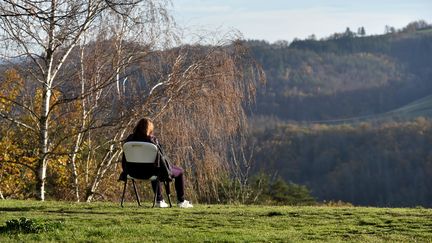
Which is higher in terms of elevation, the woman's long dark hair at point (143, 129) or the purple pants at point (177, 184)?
the woman's long dark hair at point (143, 129)

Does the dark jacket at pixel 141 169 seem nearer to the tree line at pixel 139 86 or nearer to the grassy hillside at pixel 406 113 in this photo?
the tree line at pixel 139 86

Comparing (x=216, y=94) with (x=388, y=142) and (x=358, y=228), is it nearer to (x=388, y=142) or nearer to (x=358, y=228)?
(x=358, y=228)

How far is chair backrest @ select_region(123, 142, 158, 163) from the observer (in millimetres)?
10227

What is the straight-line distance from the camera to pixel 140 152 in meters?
10.3

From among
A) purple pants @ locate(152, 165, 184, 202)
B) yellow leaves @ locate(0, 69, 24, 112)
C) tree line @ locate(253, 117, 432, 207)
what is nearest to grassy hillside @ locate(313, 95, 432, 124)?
tree line @ locate(253, 117, 432, 207)

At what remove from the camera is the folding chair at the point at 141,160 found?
1025 cm

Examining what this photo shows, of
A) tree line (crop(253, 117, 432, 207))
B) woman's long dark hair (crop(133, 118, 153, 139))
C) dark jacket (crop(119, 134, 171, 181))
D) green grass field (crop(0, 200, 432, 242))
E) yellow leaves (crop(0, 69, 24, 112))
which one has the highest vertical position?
yellow leaves (crop(0, 69, 24, 112))

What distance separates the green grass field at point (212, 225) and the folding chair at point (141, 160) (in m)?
0.61

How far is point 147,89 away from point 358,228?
1012 cm

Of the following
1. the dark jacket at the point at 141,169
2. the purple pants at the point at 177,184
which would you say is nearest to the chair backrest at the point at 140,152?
the dark jacket at the point at 141,169

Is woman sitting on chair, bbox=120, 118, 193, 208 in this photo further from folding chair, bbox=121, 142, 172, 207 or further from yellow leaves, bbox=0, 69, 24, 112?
yellow leaves, bbox=0, 69, 24, 112

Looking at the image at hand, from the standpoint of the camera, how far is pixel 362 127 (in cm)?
13412

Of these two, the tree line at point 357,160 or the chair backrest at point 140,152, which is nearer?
the chair backrest at point 140,152

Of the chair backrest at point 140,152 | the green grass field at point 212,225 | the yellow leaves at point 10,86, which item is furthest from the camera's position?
the yellow leaves at point 10,86
